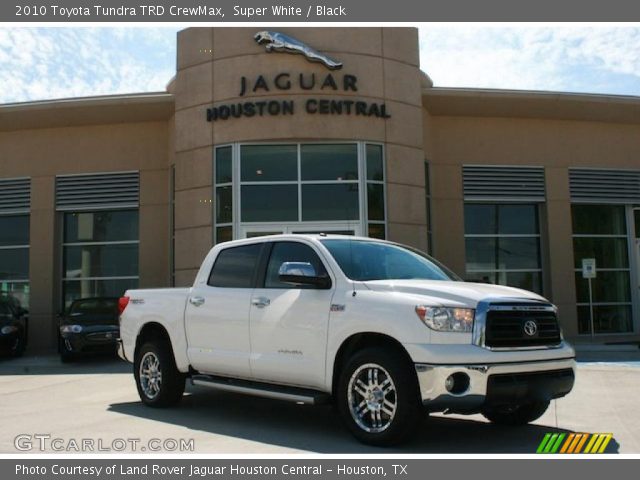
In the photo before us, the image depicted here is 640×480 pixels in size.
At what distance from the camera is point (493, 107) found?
18656 mm

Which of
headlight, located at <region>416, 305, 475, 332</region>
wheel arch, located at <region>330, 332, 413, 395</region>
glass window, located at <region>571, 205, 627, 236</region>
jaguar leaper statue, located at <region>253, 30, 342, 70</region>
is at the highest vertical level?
jaguar leaper statue, located at <region>253, 30, 342, 70</region>

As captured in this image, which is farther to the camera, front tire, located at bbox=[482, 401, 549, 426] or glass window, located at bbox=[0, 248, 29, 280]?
glass window, located at bbox=[0, 248, 29, 280]

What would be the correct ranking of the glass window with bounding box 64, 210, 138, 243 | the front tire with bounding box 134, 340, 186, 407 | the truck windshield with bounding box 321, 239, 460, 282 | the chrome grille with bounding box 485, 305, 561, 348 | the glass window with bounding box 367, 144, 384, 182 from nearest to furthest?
the chrome grille with bounding box 485, 305, 561, 348 < the truck windshield with bounding box 321, 239, 460, 282 < the front tire with bounding box 134, 340, 186, 407 < the glass window with bounding box 367, 144, 384, 182 < the glass window with bounding box 64, 210, 138, 243

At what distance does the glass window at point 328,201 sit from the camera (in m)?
16.2

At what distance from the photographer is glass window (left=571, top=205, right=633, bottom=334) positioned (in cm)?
1944

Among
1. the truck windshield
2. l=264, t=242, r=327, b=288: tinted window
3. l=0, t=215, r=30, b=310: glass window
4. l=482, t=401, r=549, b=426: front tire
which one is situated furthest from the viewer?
l=0, t=215, r=30, b=310: glass window

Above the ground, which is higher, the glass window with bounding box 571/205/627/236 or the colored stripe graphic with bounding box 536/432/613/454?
the glass window with bounding box 571/205/627/236

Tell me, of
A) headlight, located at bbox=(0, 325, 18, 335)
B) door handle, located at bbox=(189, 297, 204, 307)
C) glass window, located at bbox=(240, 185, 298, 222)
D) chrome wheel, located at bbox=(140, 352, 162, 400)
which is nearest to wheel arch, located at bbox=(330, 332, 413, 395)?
door handle, located at bbox=(189, 297, 204, 307)

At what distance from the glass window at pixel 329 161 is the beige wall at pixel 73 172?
4.69 m

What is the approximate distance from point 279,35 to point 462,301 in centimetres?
1174

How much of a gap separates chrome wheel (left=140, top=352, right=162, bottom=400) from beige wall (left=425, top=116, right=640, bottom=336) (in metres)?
11.0

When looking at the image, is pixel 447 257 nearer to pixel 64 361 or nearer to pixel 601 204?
pixel 601 204

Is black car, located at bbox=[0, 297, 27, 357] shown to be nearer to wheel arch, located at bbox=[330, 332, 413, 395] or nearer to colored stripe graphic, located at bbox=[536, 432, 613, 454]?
wheel arch, located at bbox=[330, 332, 413, 395]

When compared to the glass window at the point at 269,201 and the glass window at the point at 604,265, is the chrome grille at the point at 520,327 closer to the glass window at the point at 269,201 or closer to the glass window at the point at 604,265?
the glass window at the point at 269,201
